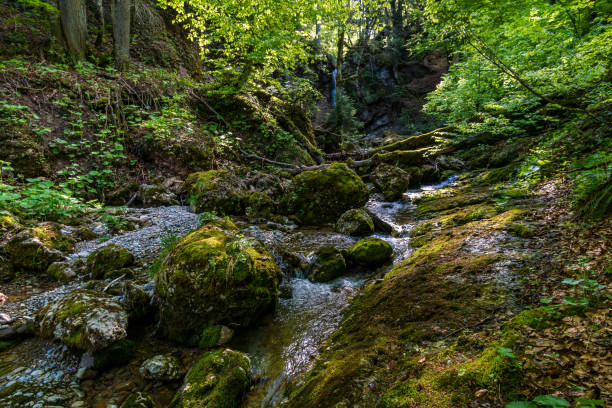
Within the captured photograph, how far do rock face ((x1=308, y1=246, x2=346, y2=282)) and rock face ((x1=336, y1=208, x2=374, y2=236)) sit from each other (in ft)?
5.17

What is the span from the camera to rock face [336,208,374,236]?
6242 millimetres

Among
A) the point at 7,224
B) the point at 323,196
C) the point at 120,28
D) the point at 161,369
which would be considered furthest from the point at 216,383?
the point at 120,28

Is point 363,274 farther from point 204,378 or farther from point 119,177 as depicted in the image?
point 119,177

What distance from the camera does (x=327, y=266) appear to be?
4.55 meters

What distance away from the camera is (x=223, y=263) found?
3439 millimetres

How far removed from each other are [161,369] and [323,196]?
557 centimetres

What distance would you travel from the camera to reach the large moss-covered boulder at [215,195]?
7.02 metres

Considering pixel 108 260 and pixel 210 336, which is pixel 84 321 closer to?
pixel 210 336

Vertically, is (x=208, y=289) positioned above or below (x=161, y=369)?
above

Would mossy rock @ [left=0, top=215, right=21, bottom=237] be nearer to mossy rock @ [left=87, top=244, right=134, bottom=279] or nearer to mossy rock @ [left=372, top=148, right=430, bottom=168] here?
mossy rock @ [left=87, top=244, right=134, bottom=279]

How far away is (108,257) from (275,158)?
7.96 m

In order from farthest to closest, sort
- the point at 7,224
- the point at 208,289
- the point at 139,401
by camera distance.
Answer: the point at 7,224 → the point at 208,289 → the point at 139,401

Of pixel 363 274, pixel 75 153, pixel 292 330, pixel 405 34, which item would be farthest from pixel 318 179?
pixel 405 34

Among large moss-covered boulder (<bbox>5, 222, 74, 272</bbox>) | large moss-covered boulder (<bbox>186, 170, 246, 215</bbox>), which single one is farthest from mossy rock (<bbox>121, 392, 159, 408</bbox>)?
large moss-covered boulder (<bbox>186, 170, 246, 215</bbox>)
